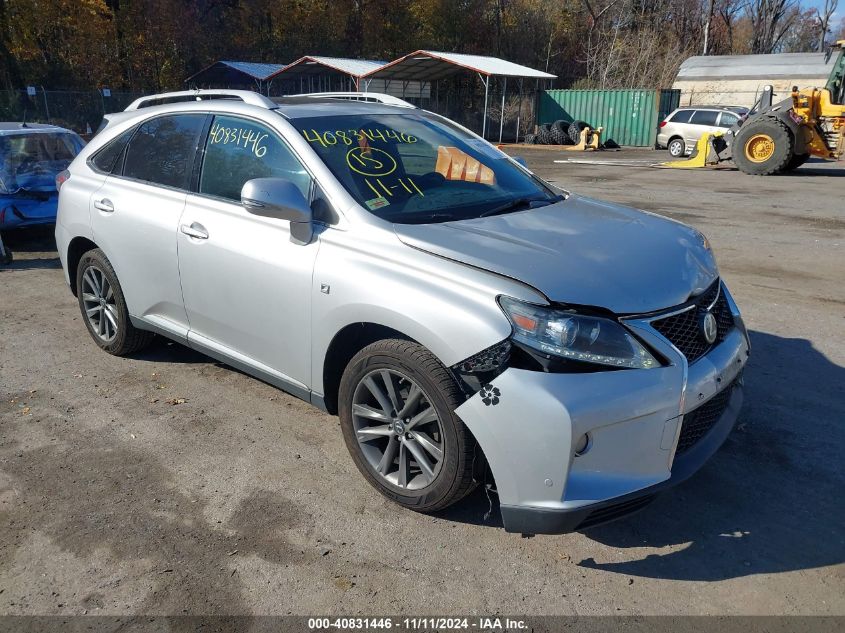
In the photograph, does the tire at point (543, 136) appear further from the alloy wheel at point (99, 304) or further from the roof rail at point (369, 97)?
the alloy wheel at point (99, 304)

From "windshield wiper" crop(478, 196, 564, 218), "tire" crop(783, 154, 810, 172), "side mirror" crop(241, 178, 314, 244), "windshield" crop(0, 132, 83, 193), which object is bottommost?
"tire" crop(783, 154, 810, 172)

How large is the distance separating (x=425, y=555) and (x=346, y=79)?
3629 centimetres

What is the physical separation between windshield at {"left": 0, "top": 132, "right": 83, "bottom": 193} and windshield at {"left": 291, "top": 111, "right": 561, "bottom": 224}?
6627 millimetres

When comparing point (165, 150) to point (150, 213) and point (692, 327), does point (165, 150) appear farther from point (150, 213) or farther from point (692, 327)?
point (692, 327)

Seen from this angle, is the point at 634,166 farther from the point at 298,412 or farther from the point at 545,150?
the point at 298,412

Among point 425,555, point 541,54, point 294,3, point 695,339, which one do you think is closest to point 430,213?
point 695,339

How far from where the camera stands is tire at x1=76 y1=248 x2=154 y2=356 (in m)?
4.99

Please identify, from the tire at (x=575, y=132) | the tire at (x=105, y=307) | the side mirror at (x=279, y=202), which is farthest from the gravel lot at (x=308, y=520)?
the tire at (x=575, y=132)

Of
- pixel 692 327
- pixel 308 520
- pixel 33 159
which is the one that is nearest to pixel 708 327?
pixel 692 327

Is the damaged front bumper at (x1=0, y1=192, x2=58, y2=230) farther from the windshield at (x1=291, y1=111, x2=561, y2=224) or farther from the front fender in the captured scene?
the front fender

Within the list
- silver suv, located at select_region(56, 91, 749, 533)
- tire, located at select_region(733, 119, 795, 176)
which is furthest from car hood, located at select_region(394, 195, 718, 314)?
tire, located at select_region(733, 119, 795, 176)

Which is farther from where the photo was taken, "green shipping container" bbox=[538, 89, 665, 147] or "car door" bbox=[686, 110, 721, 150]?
"green shipping container" bbox=[538, 89, 665, 147]

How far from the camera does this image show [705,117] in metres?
23.3

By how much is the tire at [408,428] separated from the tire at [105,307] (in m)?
2.33
